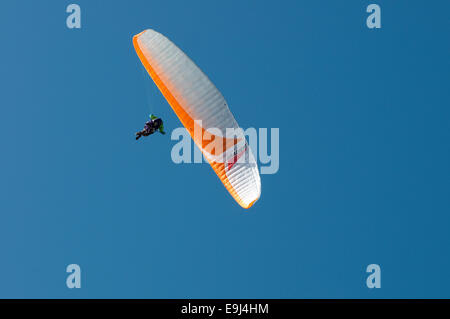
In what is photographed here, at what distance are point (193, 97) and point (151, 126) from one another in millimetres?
2769

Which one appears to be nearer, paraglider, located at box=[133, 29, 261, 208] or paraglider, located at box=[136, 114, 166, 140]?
paraglider, located at box=[133, 29, 261, 208]

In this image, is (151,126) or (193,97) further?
(151,126)

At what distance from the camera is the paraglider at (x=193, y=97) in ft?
68.1

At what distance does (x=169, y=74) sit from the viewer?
20969 millimetres

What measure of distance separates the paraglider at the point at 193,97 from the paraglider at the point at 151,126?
200 centimetres

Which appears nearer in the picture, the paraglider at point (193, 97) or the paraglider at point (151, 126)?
the paraglider at point (193, 97)

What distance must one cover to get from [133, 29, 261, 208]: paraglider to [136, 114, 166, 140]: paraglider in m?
2.00

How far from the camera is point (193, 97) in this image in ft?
68.5

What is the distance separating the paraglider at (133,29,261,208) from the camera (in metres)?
20.8
